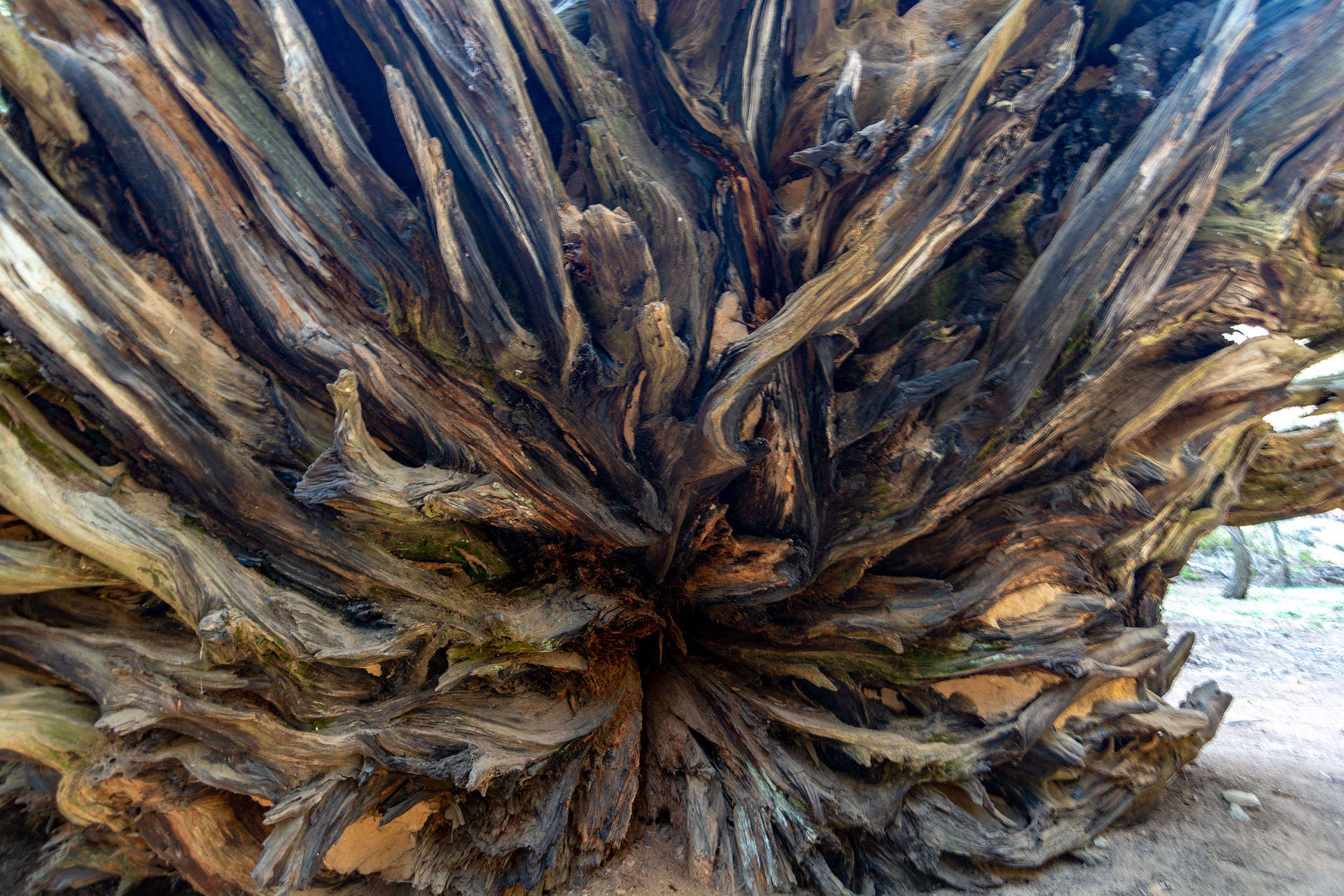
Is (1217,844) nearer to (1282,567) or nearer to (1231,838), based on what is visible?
(1231,838)

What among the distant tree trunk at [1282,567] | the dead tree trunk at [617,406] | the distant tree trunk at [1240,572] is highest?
the dead tree trunk at [617,406]

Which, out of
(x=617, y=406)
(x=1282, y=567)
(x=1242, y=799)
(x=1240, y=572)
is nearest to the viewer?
(x=617, y=406)

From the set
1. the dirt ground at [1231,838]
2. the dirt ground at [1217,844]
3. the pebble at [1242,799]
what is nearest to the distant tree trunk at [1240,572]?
the dirt ground at [1231,838]

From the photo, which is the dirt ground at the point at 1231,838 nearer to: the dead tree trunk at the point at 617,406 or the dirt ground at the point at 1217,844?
the dirt ground at the point at 1217,844

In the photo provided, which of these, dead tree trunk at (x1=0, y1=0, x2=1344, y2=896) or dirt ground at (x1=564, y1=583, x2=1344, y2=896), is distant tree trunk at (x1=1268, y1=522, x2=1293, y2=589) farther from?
dead tree trunk at (x1=0, y1=0, x2=1344, y2=896)

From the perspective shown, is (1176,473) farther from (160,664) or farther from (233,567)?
(160,664)

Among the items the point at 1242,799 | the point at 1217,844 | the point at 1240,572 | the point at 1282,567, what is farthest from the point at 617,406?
the point at 1282,567

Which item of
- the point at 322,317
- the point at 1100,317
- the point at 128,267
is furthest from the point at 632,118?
the point at 1100,317
